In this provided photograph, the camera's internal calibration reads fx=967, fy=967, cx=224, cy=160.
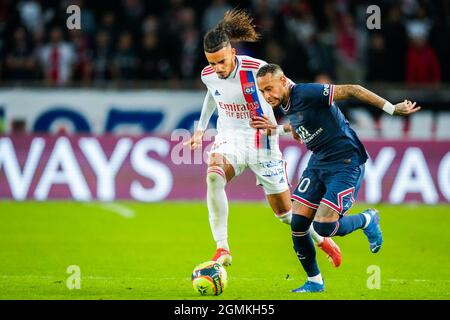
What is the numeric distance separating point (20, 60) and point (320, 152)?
10.2 m

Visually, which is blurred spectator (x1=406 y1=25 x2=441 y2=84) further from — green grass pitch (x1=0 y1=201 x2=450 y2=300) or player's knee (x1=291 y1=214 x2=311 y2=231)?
player's knee (x1=291 y1=214 x2=311 y2=231)

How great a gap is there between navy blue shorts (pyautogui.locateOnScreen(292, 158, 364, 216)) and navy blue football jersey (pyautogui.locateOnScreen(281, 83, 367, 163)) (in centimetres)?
8

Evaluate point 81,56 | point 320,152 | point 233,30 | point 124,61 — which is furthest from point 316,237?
→ point 81,56

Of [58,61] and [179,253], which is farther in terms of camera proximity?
[58,61]

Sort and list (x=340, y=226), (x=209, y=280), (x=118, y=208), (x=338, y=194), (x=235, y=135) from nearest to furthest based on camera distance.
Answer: (x=209, y=280), (x=338, y=194), (x=340, y=226), (x=235, y=135), (x=118, y=208)

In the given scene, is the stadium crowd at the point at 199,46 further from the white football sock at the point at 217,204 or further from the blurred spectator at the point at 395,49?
the white football sock at the point at 217,204

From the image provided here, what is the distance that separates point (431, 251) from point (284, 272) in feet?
8.09

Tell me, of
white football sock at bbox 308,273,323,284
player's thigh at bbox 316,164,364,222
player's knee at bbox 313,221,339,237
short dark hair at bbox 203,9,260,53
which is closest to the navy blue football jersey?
player's thigh at bbox 316,164,364,222

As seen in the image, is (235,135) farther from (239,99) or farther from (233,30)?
(233,30)

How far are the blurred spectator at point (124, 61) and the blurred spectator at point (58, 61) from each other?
2.84 ft

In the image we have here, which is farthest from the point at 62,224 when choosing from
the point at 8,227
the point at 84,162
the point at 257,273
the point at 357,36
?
A: the point at 357,36

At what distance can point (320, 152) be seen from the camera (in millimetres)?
8711

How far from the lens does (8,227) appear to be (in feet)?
43.1

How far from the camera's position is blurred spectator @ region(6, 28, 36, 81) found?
17.6 m
